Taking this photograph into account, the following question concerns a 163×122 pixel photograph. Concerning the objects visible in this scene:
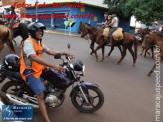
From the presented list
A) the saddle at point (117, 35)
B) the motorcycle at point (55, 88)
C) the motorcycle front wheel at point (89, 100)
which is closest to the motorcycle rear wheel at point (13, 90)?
the motorcycle at point (55, 88)

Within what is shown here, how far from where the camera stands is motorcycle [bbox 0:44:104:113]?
131 inches

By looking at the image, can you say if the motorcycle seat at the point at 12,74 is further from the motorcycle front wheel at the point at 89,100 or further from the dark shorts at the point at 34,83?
the motorcycle front wheel at the point at 89,100

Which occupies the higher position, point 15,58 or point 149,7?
point 149,7

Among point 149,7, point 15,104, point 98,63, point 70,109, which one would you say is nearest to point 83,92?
point 70,109

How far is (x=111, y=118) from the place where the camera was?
370 centimetres

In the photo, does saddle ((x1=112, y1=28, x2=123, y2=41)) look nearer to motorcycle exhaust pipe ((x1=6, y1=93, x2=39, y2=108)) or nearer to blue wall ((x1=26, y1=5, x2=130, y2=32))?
motorcycle exhaust pipe ((x1=6, y1=93, x2=39, y2=108))

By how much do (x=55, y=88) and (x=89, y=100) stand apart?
0.77 metres

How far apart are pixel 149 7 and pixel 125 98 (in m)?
12.4

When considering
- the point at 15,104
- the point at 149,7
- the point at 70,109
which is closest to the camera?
the point at 15,104

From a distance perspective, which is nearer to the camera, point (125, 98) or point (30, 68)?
point (30, 68)

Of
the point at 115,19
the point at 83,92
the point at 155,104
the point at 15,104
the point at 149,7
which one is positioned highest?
the point at 149,7

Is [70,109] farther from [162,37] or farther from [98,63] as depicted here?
[162,37]

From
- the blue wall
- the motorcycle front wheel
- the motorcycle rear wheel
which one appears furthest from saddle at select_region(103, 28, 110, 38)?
the blue wall

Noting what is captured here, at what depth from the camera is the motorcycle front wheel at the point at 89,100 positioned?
3635mm
